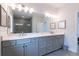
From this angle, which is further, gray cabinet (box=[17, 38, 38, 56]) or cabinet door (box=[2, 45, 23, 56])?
gray cabinet (box=[17, 38, 38, 56])

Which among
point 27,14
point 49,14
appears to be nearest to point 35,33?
point 27,14

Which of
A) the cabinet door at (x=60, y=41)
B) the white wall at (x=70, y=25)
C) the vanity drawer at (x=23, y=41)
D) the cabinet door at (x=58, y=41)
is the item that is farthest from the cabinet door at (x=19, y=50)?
the white wall at (x=70, y=25)

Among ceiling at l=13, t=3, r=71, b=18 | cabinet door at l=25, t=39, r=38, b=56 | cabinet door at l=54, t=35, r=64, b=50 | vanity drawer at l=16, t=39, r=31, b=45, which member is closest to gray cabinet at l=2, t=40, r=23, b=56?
vanity drawer at l=16, t=39, r=31, b=45

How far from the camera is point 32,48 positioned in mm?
2631

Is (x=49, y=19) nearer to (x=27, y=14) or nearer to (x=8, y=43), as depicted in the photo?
(x=27, y=14)

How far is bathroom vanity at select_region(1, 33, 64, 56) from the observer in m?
2.10

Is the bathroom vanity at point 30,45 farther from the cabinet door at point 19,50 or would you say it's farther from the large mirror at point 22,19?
the large mirror at point 22,19

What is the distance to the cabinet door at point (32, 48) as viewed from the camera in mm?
2491

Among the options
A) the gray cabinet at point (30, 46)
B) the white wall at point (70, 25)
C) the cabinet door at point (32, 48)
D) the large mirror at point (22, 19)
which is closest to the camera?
the gray cabinet at point (30, 46)

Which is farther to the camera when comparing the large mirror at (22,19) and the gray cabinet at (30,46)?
the large mirror at (22,19)

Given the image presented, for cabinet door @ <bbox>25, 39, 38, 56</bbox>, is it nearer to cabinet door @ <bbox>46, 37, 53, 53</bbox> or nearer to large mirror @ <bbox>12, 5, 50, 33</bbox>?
large mirror @ <bbox>12, 5, 50, 33</bbox>

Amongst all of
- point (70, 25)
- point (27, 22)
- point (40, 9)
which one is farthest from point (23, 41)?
point (70, 25)

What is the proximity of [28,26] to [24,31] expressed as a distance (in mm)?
212

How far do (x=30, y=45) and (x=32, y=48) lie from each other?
128 millimetres
